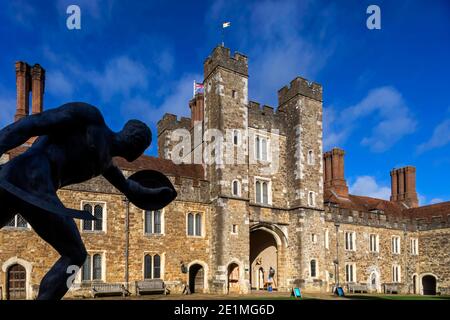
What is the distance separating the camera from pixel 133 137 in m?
3.60

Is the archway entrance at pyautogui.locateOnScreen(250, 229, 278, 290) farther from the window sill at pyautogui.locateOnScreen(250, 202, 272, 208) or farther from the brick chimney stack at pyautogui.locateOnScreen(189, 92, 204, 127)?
the brick chimney stack at pyautogui.locateOnScreen(189, 92, 204, 127)

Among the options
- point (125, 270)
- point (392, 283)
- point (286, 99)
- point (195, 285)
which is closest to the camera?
point (125, 270)

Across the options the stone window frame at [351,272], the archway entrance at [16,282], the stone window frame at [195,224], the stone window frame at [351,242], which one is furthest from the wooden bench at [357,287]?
the archway entrance at [16,282]

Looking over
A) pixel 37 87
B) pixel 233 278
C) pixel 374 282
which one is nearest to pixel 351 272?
pixel 374 282

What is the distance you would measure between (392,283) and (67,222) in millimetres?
35317

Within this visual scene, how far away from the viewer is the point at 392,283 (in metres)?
33.9

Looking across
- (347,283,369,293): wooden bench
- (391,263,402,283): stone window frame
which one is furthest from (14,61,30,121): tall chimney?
(391,263,402,283): stone window frame

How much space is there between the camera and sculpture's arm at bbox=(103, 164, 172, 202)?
393cm

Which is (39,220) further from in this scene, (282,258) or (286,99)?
(286,99)

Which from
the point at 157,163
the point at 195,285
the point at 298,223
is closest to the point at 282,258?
the point at 298,223

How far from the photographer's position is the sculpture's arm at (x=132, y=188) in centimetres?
393

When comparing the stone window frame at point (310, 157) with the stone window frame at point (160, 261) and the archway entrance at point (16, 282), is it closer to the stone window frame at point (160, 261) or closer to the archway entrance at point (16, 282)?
the stone window frame at point (160, 261)

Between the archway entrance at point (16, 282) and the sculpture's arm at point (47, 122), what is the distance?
1838cm

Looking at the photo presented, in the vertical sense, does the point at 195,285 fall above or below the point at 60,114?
below
